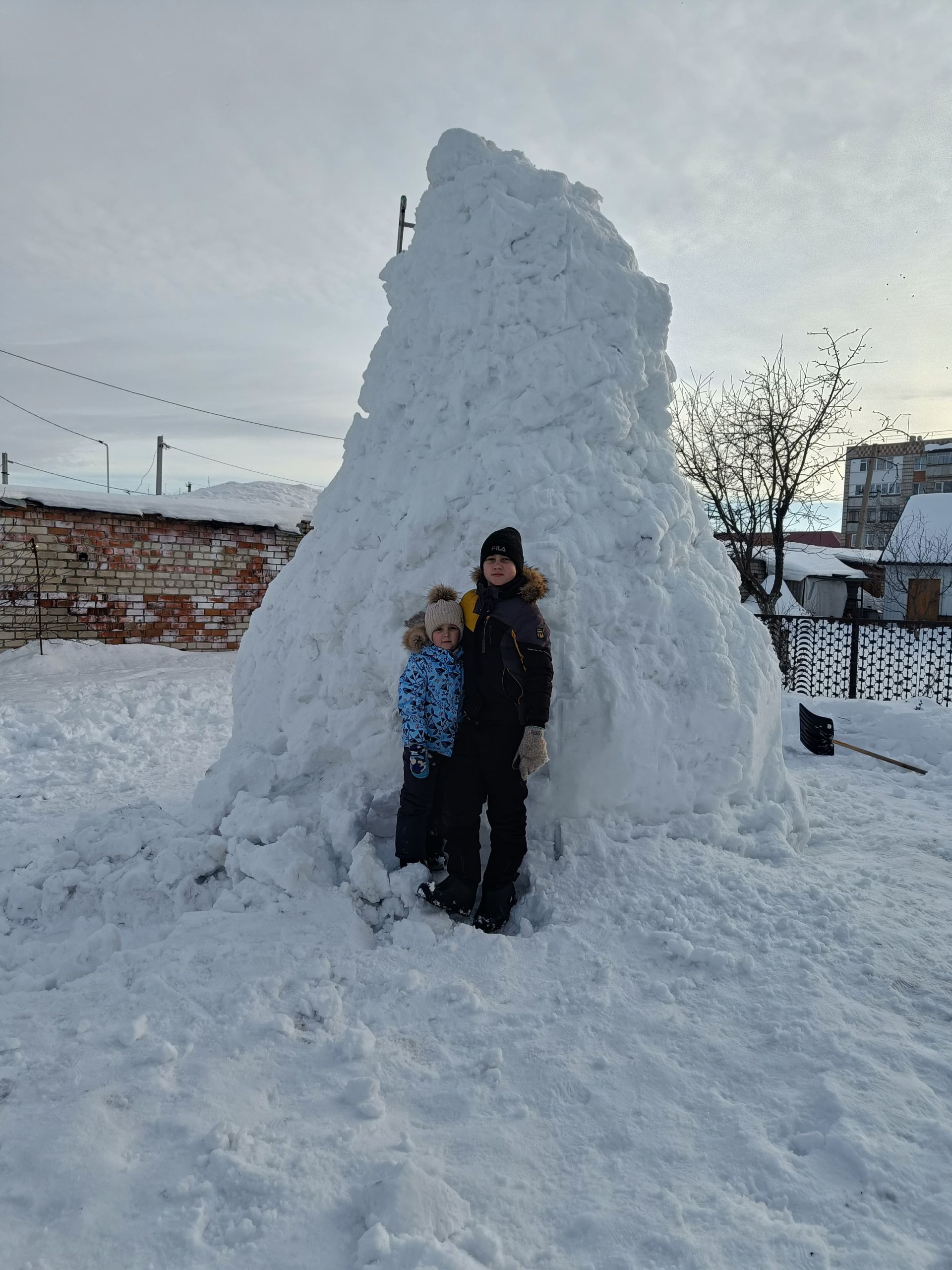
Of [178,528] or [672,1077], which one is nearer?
[672,1077]

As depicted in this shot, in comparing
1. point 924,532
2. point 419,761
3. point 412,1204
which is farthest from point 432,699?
point 924,532

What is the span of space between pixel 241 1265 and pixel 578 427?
3.81 metres

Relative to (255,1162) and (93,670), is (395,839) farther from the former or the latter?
(93,670)

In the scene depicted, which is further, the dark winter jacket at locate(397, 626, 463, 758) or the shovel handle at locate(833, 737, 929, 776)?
the shovel handle at locate(833, 737, 929, 776)

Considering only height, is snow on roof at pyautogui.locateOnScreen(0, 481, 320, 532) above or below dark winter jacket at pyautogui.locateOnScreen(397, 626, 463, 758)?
above

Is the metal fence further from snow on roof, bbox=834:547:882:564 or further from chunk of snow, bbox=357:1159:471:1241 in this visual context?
snow on roof, bbox=834:547:882:564

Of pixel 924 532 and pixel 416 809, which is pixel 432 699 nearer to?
pixel 416 809

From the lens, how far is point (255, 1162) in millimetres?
1924

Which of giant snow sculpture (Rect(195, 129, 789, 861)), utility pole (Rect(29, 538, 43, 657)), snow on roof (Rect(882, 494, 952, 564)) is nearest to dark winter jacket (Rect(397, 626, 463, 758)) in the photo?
giant snow sculpture (Rect(195, 129, 789, 861))

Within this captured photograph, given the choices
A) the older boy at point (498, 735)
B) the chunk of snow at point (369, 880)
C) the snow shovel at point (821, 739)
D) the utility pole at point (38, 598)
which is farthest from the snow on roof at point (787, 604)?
the chunk of snow at point (369, 880)

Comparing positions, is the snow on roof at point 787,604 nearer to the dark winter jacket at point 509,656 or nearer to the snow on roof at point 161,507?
the snow on roof at point 161,507

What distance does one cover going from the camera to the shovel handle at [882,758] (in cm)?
591

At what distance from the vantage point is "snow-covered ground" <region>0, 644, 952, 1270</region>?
5.79 feet

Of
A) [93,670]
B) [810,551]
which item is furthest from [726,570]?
[810,551]
